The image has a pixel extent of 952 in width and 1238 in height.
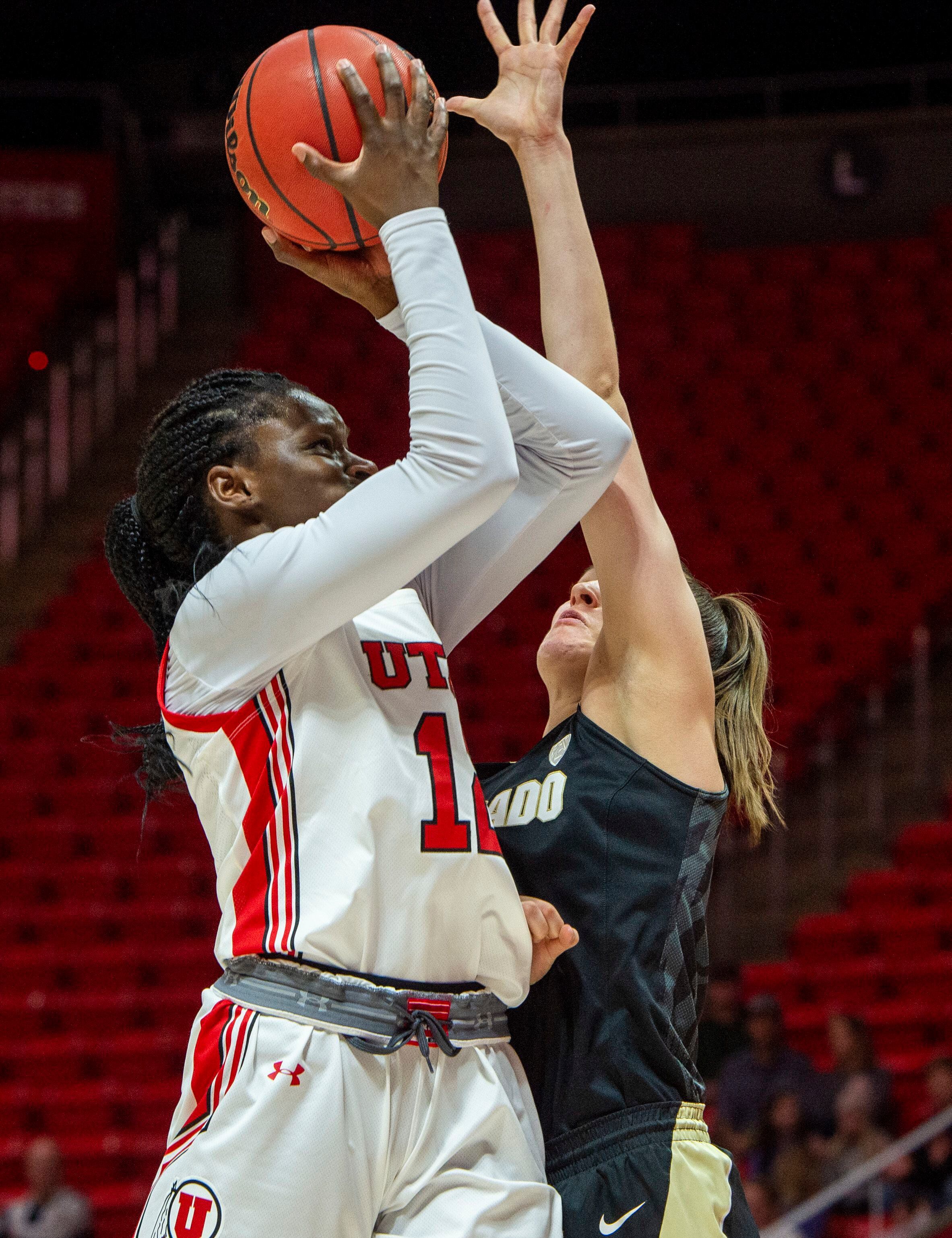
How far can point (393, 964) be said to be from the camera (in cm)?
179

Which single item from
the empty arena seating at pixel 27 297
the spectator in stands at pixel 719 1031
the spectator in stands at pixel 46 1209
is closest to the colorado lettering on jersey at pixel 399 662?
the spectator in stands at pixel 719 1031

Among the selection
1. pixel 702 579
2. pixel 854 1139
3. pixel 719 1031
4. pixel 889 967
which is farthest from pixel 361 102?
pixel 702 579

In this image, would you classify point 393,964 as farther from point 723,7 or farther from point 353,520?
point 723,7

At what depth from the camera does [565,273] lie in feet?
7.16

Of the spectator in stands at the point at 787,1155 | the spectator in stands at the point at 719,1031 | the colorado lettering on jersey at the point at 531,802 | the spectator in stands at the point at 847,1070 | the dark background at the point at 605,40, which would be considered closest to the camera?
the colorado lettering on jersey at the point at 531,802

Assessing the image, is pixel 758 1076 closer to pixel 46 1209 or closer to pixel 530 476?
pixel 46 1209

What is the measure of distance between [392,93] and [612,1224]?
1.37 m

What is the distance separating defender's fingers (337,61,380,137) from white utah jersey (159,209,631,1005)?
0.12 meters

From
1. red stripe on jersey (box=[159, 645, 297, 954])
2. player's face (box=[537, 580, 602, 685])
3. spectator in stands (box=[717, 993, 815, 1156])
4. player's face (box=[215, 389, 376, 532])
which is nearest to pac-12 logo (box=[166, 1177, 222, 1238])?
red stripe on jersey (box=[159, 645, 297, 954])

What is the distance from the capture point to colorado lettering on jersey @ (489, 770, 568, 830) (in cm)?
214

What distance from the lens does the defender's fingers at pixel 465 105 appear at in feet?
7.08

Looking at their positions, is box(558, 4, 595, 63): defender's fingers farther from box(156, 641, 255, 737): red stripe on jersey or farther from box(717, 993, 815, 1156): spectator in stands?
box(717, 993, 815, 1156): spectator in stands

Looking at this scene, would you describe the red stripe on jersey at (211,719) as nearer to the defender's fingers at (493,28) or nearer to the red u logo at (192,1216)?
the red u logo at (192,1216)

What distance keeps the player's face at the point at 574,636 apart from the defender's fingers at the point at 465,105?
0.72 metres
